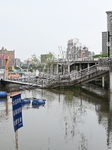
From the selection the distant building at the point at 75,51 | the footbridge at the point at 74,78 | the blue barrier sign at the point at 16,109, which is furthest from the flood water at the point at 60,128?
the distant building at the point at 75,51

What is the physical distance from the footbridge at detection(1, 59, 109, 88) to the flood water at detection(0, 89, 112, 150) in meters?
10.3

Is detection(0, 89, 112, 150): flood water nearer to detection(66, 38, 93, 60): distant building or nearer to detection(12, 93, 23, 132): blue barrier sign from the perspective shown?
detection(12, 93, 23, 132): blue barrier sign

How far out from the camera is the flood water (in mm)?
12453

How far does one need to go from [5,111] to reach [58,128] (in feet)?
21.8

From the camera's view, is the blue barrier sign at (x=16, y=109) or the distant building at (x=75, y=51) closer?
the blue barrier sign at (x=16, y=109)

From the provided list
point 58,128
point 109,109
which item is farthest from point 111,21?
point 58,128

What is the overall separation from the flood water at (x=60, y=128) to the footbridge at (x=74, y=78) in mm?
10274

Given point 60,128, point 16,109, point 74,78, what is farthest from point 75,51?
point 16,109

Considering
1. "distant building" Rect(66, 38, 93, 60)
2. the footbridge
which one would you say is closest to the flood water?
the footbridge

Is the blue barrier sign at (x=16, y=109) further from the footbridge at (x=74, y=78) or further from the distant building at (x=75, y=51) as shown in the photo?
the distant building at (x=75, y=51)

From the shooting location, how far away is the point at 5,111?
20.5 meters

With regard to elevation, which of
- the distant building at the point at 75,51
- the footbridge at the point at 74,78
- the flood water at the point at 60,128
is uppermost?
the distant building at the point at 75,51

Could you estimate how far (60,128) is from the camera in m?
15.4

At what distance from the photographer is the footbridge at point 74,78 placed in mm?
32750
